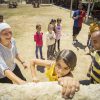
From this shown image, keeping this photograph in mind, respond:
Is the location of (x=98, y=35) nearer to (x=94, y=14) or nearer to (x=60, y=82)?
(x=60, y=82)

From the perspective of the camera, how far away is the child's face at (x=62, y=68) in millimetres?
2225

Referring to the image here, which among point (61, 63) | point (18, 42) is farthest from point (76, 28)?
point (61, 63)

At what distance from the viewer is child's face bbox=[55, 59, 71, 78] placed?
2.22 meters

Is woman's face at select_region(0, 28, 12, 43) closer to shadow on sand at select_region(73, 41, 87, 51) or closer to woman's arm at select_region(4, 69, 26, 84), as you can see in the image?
woman's arm at select_region(4, 69, 26, 84)

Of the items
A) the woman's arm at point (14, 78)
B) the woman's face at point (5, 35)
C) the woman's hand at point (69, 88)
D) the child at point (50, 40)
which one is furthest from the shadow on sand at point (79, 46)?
the woman's hand at point (69, 88)

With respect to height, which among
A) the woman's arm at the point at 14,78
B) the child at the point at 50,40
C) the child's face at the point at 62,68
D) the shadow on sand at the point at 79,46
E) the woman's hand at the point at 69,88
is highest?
the woman's hand at the point at 69,88

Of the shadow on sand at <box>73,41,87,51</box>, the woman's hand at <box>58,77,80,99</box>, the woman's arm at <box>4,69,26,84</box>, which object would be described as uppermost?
the woman's hand at <box>58,77,80,99</box>

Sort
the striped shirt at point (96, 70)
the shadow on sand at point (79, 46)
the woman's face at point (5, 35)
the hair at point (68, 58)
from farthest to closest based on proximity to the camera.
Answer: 1. the shadow on sand at point (79, 46)
2. the woman's face at point (5, 35)
3. the striped shirt at point (96, 70)
4. the hair at point (68, 58)

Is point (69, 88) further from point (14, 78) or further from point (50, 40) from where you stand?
point (50, 40)

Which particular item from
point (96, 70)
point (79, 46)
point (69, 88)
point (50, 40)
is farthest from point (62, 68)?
point (79, 46)

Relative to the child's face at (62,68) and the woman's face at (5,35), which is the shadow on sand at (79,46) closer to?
the woman's face at (5,35)

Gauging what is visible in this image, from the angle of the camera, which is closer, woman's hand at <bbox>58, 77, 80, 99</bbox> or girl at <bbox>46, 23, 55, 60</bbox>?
woman's hand at <bbox>58, 77, 80, 99</bbox>

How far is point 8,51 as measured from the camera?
3727 millimetres

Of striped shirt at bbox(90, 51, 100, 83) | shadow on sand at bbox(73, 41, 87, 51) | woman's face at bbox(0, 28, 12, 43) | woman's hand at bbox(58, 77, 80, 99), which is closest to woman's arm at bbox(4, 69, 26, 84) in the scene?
woman's hand at bbox(58, 77, 80, 99)
